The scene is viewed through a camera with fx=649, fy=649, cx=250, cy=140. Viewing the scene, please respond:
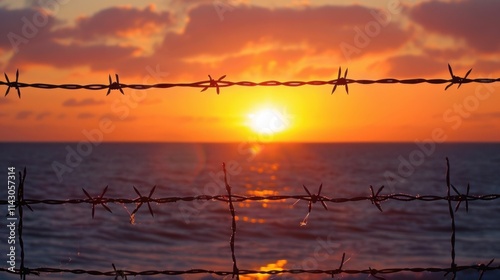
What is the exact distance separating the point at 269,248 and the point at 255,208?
733 cm

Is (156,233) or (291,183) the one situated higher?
(291,183)

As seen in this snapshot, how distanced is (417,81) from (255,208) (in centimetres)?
1718

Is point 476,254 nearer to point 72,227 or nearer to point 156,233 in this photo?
point 156,233

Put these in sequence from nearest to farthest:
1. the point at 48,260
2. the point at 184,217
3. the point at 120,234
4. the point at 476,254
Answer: the point at 48,260
the point at 476,254
the point at 120,234
the point at 184,217

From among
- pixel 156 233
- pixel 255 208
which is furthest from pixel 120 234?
pixel 255 208

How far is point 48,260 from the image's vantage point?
10695mm

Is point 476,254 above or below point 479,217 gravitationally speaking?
below

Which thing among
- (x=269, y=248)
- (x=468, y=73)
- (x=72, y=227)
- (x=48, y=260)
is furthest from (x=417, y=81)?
(x=72, y=227)

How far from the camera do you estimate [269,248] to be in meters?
12.6

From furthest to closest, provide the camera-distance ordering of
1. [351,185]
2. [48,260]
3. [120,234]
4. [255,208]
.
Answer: [351,185] → [255,208] → [120,234] → [48,260]

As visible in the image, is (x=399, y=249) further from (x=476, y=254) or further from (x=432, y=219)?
(x=432, y=219)

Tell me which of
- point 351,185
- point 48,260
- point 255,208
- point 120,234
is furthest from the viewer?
point 351,185

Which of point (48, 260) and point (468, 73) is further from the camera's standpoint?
point (48, 260)

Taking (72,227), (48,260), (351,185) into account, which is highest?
(351,185)
